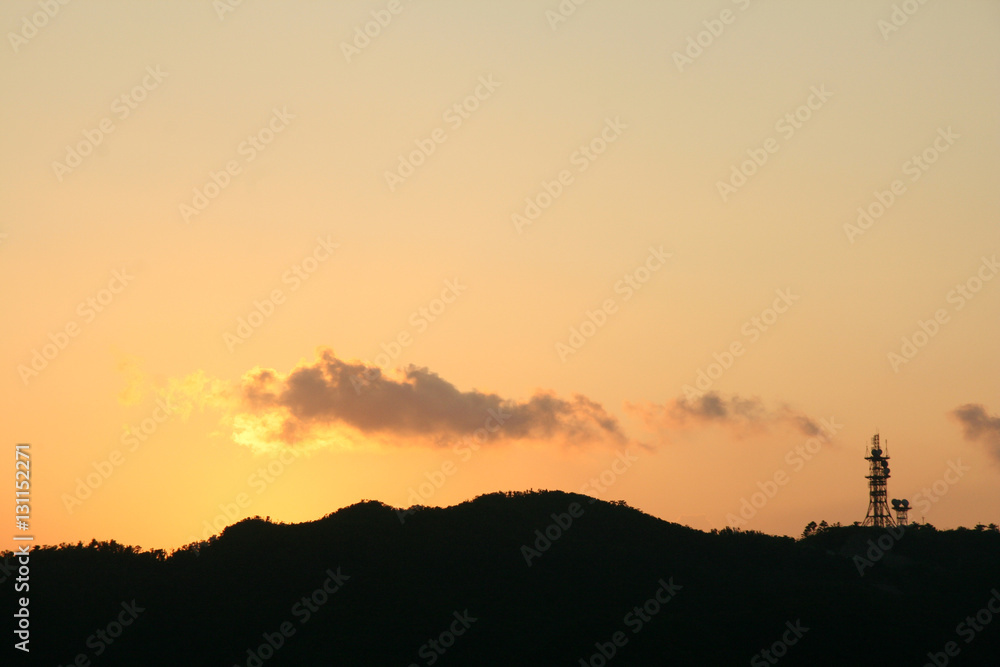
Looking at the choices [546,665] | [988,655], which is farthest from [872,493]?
[546,665]

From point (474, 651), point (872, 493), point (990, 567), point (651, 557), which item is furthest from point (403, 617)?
point (872, 493)

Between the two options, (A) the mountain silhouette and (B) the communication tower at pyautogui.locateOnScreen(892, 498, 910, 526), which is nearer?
(A) the mountain silhouette

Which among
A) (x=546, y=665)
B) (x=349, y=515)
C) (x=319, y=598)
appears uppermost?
(x=349, y=515)

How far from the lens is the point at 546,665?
67.1 meters

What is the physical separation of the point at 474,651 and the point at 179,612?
20798 millimetres

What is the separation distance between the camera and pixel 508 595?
75562 millimetres

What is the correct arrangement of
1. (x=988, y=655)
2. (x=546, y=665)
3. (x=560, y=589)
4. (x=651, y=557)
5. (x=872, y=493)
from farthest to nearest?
(x=872, y=493), (x=651, y=557), (x=560, y=589), (x=988, y=655), (x=546, y=665)

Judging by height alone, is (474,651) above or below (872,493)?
below

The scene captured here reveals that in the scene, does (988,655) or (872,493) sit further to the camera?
(872,493)

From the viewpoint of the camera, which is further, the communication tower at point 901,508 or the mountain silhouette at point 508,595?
the communication tower at point 901,508

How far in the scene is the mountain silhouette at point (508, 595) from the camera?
225ft

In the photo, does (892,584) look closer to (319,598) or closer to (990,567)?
(990,567)

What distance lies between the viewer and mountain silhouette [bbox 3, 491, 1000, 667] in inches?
2697

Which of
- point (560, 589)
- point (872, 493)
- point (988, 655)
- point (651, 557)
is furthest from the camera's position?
point (872, 493)
